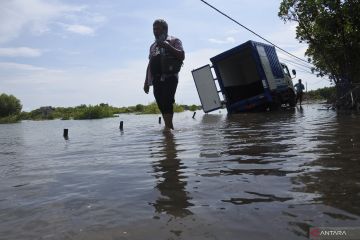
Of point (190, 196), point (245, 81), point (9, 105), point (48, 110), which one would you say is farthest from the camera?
point (9, 105)

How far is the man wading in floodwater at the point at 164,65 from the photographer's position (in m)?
8.14

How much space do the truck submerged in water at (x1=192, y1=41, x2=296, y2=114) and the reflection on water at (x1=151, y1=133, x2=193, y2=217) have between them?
13629 millimetres

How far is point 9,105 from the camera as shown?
194ft

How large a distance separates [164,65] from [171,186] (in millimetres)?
5298

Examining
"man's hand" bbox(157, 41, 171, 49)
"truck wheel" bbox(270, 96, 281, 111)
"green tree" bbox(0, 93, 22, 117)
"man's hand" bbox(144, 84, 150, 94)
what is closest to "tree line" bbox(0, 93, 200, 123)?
"green tree" bbox(0, 93, 22, 117)

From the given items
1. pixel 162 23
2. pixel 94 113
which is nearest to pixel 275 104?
pixel 162 23

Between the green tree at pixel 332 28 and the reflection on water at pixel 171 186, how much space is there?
18.7 m

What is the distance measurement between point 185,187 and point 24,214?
3.64 feet

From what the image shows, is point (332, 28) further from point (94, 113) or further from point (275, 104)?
point (94, 113)

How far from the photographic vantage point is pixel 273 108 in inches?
742

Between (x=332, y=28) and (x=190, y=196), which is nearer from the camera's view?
(x=190, y=196)

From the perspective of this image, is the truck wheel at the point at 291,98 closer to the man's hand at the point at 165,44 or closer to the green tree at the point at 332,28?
the green tree at the point at 332,28

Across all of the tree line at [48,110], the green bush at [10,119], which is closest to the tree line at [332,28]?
the tree line at [48,110]

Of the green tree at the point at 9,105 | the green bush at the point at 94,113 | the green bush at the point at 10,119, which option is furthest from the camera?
the green tree at the point at 9,105
